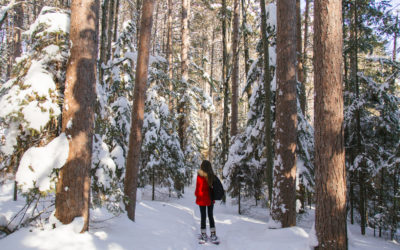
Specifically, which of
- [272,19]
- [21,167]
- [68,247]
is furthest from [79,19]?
[272,19]

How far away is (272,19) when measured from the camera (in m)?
9.70

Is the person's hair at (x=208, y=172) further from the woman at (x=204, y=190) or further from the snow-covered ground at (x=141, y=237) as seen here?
the snow-covered ground at (x=141, y=237)

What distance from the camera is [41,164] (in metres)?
4.44

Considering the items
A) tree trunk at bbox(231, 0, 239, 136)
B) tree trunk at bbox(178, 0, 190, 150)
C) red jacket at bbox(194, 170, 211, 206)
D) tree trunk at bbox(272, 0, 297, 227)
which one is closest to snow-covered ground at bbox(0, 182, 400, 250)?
tree trunk at bbox(272, 0, 297, 227)

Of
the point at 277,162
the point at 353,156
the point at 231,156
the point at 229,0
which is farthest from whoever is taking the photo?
the point at 229,0

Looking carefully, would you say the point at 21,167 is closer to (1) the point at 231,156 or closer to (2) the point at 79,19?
(2) the point at 79,19

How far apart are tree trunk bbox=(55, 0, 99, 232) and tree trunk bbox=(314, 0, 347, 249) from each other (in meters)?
4.11

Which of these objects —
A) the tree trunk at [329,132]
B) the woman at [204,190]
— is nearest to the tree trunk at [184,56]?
the woman at [204,190]

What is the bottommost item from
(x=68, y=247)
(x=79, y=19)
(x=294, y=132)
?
(x=68, y=247)

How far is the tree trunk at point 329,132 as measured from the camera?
4.29 metres

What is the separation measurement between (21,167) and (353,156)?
38.8ft

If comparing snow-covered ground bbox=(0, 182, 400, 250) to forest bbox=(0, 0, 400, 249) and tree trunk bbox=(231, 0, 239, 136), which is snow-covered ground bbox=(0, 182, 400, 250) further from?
tree trunk bbox=(231, 0, 239, 136)

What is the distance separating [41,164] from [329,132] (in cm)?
490

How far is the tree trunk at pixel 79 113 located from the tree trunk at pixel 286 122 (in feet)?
14.7
